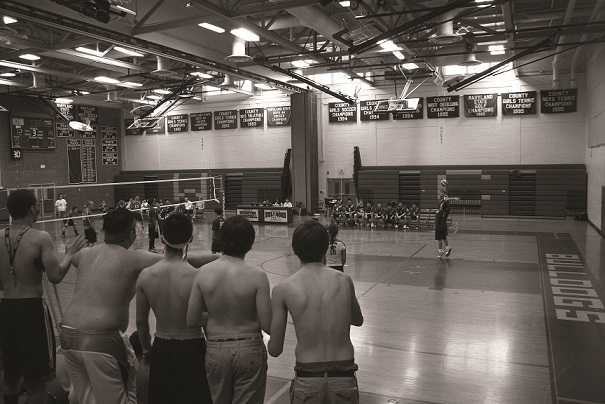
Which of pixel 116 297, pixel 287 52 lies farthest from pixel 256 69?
pixel 116 297

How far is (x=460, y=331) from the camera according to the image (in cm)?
722

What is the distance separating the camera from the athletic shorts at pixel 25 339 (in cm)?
415

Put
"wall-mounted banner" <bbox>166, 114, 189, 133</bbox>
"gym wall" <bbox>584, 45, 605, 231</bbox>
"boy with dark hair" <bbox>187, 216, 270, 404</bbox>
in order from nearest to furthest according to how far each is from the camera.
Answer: "boy with dark hair" <bbox>187, 216, 270, 404</bbox> < "gym wall" <bbox>584, 45, 605, 231</bbox> < "wall-mounted banner" <bbox>166, 114, 189, 133</bbox>

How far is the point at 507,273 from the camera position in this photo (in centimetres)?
1115

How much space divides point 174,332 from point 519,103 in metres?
22.1

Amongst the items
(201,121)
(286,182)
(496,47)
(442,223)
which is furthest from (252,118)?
(442,223)

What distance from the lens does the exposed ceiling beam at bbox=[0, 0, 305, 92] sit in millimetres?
10352

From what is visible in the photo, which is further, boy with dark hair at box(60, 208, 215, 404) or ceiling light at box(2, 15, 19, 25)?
ceiling light at box(2, 15, 19, 25)

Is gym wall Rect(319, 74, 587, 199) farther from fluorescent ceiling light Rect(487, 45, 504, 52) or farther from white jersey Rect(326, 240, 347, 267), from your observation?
white jersey Rect(326, 240, 347, 267)

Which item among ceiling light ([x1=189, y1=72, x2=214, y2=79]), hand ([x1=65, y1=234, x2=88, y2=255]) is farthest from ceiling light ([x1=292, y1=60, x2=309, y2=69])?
hand ([x1=65, y1=234, x2=88, y2=255])

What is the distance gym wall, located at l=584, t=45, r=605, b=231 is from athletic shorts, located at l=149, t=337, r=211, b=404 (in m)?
16.0

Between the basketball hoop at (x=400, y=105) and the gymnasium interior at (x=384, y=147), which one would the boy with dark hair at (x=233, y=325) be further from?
the basketball hoop at (x=400, y=105)

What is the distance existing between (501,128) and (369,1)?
483 inches

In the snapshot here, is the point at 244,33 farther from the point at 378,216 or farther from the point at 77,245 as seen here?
the point at 77,245
